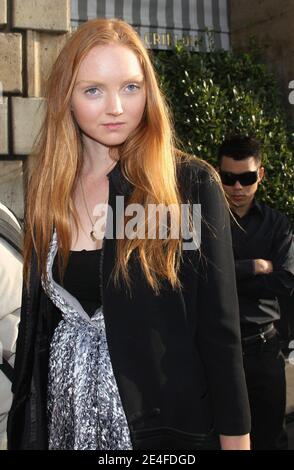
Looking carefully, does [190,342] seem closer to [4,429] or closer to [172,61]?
[4,429]

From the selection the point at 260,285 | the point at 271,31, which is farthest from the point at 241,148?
the point at 271,31

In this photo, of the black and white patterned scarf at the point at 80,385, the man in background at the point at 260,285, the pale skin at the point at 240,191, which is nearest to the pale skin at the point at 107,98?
the black and white patterned scarf at the point at 80,385

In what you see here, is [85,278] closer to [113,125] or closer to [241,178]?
[113,125]

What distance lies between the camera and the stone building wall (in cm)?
457

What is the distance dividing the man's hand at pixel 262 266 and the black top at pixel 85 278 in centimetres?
174

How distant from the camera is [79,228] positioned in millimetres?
1966

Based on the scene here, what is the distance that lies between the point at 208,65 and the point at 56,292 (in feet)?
22.1

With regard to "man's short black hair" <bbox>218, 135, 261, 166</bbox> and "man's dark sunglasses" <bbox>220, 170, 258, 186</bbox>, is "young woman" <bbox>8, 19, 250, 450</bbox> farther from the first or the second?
"man's short black hair" <bbox>218, 135, 261, 166</bbox>

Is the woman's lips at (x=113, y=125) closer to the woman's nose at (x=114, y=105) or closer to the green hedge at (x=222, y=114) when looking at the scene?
the woman's nose at (x=114, y=105)

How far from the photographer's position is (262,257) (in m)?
3.66

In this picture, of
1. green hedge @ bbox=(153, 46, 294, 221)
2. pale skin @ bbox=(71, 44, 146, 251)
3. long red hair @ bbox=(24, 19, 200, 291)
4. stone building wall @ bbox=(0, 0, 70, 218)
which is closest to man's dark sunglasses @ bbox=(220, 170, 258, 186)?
stone building wall @ bbox=(0, 0, 70, 218)

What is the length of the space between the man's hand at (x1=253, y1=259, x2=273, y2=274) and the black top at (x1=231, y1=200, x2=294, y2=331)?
0.02 meters

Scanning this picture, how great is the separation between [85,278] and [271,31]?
7.99 metres

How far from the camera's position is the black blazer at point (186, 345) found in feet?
5.77
